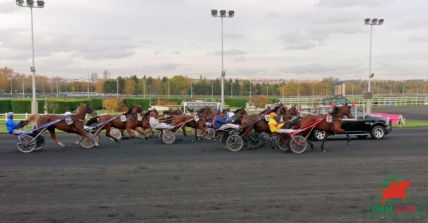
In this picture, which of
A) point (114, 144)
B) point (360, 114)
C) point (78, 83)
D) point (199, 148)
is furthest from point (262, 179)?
point (78, 83)

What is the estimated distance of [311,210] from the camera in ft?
21.5

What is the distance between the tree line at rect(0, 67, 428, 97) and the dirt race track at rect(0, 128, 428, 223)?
157 feet

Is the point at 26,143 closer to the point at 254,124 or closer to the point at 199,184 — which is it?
the point at 254,124

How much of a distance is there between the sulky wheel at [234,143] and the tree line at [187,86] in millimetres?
46063

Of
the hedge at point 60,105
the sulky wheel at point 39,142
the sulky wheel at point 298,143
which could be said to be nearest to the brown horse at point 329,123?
the sulky wheel at point 298,143

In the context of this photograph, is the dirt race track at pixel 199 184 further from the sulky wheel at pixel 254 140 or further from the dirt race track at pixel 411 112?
the dirt race track at pixel 411 112

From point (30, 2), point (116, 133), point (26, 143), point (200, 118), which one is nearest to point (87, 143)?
point (26, 143)

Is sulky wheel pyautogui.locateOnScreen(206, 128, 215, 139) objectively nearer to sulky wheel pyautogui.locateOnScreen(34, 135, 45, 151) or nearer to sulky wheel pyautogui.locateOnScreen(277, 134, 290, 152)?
sulky wheel pyautogui.locateOnScreen(277, 134, 290, 152)

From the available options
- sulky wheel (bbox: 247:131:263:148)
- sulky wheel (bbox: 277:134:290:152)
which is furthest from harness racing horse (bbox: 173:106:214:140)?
sulky wheel (bbox: 277:134:290:152)

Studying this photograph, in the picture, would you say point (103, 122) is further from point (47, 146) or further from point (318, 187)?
point (318, 187)

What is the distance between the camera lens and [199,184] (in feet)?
27.8

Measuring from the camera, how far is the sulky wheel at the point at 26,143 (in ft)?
45.3

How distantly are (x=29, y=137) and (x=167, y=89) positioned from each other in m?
53.0

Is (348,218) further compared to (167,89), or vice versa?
(167,89)
